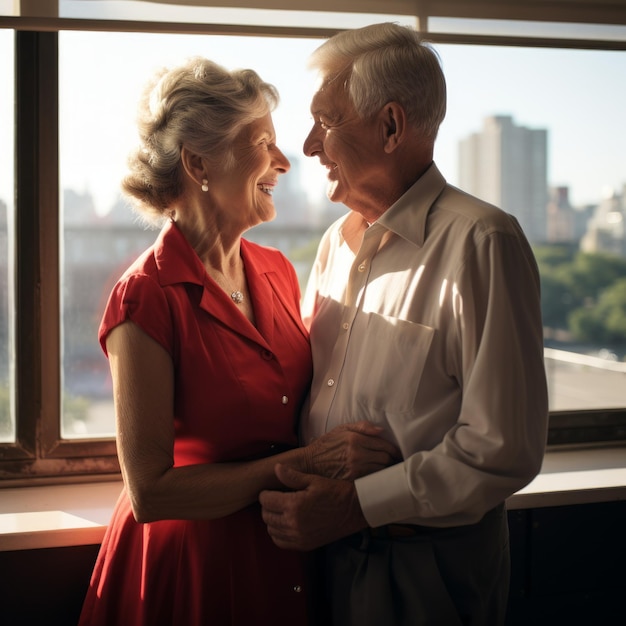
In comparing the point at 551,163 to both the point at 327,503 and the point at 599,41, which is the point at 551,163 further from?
the point at 327,503

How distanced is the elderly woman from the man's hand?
44 millimetres

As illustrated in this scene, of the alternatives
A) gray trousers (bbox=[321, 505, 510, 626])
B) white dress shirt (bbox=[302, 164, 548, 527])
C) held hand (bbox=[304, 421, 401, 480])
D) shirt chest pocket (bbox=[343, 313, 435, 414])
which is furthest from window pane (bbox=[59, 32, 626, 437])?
gray trousers (bbox=[321, 505, 510, 626])

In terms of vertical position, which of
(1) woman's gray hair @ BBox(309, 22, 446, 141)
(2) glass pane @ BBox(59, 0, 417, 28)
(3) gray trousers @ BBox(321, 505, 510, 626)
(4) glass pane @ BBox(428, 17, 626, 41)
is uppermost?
(4) glass pane @ BBox(428, 17, 626, 41)

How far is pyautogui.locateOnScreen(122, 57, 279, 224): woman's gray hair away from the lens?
161cm

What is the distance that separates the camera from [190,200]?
66.9 inches

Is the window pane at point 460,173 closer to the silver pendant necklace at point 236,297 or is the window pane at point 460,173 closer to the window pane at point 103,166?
the window pane at point 103,166

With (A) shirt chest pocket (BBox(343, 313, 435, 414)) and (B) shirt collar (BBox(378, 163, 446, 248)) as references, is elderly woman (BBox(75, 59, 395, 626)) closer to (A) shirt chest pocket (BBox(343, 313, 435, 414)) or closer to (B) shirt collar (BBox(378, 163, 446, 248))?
(A) shirt chest pocket (BBox(343, 313, 435, 414))

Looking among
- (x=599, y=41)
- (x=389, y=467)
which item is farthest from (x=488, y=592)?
(x=599, y=41)

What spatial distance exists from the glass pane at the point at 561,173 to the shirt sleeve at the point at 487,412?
3.19 feet

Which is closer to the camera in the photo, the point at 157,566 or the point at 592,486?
the point at 157,566

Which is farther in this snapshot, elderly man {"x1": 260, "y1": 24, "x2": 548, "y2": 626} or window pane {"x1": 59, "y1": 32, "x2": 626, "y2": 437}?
window pane {"x1": 59, "y1": 32, "x2": 626, "y2": 437}

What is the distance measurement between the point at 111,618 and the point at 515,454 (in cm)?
98

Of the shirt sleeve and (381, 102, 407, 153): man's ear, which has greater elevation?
(381, 102, 407, 153): man's ear

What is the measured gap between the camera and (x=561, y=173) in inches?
97.1
